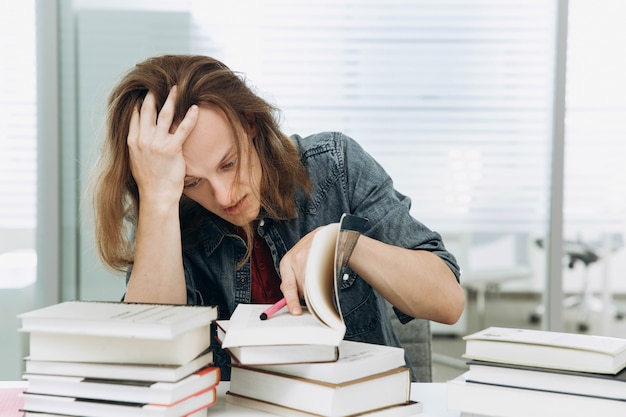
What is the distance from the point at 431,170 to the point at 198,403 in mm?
1741

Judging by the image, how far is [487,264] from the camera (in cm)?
241

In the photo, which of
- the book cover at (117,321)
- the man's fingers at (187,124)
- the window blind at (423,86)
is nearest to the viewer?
the book cover at (117,321)

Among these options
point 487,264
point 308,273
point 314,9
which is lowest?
point 487,264

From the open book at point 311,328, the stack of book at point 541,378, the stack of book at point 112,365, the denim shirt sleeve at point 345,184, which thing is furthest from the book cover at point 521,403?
the denim shirt sleeve at point 345,184

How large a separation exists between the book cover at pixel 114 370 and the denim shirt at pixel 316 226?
1.82 feet

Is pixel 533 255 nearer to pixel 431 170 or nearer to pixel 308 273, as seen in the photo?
pixel 431 170

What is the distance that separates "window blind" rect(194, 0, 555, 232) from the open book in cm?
161

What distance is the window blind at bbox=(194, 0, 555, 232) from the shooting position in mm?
2393

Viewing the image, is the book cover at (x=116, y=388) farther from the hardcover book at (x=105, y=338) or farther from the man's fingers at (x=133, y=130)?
the man's fingers at (x=133, y=130)

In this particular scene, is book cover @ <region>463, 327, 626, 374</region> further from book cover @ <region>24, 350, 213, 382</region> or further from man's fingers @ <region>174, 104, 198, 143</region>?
man's fingers @ <region>174, 104, 198, 143</region>

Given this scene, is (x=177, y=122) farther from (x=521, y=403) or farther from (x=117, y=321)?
(x=521, y=403)

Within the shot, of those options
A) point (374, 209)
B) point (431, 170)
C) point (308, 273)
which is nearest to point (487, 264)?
point (431, 170)

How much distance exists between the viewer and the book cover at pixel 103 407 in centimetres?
73

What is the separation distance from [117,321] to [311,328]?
214 millimetres
